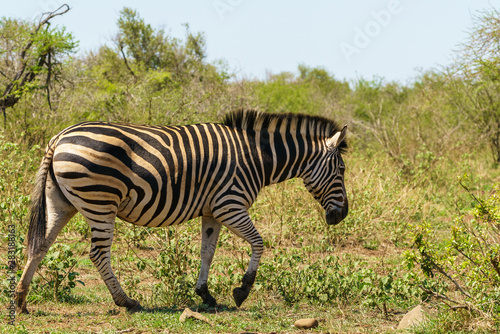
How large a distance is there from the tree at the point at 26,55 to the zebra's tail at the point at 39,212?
6696mm

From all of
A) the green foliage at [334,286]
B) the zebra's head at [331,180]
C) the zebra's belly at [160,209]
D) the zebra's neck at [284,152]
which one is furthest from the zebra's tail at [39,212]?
the zebra's head at [331,180]

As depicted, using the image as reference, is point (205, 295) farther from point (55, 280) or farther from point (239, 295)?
point (55, 280)

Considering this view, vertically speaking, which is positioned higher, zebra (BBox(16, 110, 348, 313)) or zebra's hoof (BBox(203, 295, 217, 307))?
zebra (BBox(16, 110, 348, 313))

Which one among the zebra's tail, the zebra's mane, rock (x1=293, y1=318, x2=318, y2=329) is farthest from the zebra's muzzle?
the zebra's tail

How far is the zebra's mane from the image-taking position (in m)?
6.73

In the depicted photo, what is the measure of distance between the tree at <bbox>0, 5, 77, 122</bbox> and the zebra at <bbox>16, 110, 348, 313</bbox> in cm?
680

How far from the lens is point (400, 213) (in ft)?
36.1

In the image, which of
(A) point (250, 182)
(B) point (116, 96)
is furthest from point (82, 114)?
(A) point (250, 182)

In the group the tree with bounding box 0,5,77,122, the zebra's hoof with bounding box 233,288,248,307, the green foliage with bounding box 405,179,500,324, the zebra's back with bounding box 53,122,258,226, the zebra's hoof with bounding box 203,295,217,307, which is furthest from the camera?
the tree with bounding box 0,5,77,122

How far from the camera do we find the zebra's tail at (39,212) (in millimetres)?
5694

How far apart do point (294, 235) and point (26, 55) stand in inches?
315

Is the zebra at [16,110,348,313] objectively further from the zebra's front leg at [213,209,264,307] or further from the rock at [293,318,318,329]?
the rock at [293,318,318,329]

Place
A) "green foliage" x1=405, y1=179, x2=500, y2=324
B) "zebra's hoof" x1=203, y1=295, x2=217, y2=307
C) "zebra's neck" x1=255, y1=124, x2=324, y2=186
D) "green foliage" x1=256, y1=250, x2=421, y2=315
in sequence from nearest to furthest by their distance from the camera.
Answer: "green foliage" x1=405, y1=179, x2=500, y2=324 < "green foliage" x1=256, y1=250, x2=421, y2=315 < "zebra's hoof" x1=203, y1=295, x2=217, y2=307 < "zebra's neck" x1=255, y1=124, x2=324, y2=186

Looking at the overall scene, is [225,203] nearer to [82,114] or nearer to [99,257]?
[99,257]
